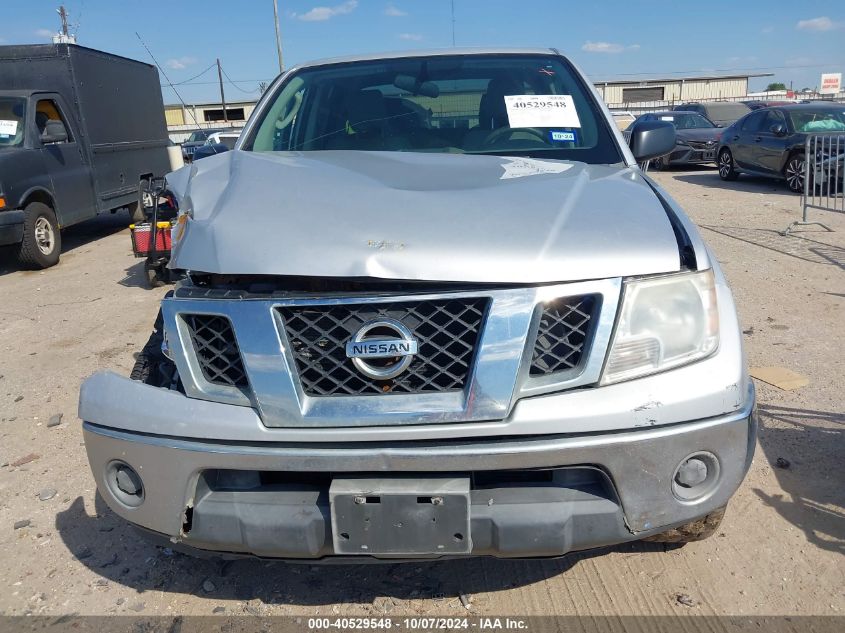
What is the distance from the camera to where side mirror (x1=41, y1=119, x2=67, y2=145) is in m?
8.82

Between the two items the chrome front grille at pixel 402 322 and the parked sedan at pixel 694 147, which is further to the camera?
the parked sedan at pixel 694 147

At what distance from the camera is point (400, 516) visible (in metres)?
1.88

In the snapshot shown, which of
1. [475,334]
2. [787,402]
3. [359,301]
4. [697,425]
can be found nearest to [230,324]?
[359,301]

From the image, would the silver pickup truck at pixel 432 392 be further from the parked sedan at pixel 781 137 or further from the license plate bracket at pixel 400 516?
the parked sedan at pixel 781 137

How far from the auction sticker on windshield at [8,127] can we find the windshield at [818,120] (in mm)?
12359

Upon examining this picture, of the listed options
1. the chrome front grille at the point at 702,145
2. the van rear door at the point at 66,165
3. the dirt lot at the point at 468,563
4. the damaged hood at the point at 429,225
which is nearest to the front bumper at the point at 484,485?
the damaged hood at the point at 429,225

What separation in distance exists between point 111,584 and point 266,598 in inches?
23.7

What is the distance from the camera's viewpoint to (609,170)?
278 centimetres

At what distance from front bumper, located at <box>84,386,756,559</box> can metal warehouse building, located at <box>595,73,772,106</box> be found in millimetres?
52895

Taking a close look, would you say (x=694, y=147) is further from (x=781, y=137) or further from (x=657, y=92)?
(x=657, y=92)

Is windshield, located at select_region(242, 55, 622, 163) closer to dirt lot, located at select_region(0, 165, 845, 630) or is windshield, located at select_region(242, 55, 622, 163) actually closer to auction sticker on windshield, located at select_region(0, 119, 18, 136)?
dirt lot, located at select_region(0, 165, 845, 630)

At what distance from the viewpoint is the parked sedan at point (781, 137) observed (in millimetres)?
12422

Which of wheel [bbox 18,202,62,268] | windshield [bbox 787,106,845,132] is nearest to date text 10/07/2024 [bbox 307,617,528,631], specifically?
wheel [bbox 18,202,62,268]

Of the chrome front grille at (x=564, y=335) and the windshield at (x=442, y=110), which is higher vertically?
the windshield at (x=442, y=110)
